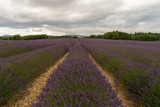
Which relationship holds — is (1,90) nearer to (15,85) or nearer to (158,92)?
(15,85)

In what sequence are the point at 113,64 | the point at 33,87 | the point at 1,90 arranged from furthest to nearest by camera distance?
the point at 113,64 → the point at 33,87 → the point at 1,90

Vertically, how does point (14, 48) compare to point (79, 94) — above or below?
above

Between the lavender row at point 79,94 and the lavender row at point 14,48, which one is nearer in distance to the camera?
the lavender row at point 79,94

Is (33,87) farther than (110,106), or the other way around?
(33,87)

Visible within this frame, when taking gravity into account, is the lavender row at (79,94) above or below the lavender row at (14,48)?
below

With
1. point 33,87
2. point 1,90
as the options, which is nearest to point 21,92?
point 33,87

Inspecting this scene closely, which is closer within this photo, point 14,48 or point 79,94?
point 79,94

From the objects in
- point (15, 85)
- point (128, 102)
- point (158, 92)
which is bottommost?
point (128, 102)

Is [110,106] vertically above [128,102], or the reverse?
[110,106]

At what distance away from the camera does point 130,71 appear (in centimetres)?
188

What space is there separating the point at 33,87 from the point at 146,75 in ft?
9.21

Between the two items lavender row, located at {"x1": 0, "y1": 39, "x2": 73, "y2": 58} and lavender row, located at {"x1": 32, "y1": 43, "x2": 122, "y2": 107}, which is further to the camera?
lavender row, located at {"x1": 0, "y1": 39, "x2": 73, "y2": 58}

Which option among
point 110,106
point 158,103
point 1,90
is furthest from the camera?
point 1,90

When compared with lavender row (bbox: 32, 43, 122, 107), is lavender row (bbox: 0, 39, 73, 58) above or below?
above
